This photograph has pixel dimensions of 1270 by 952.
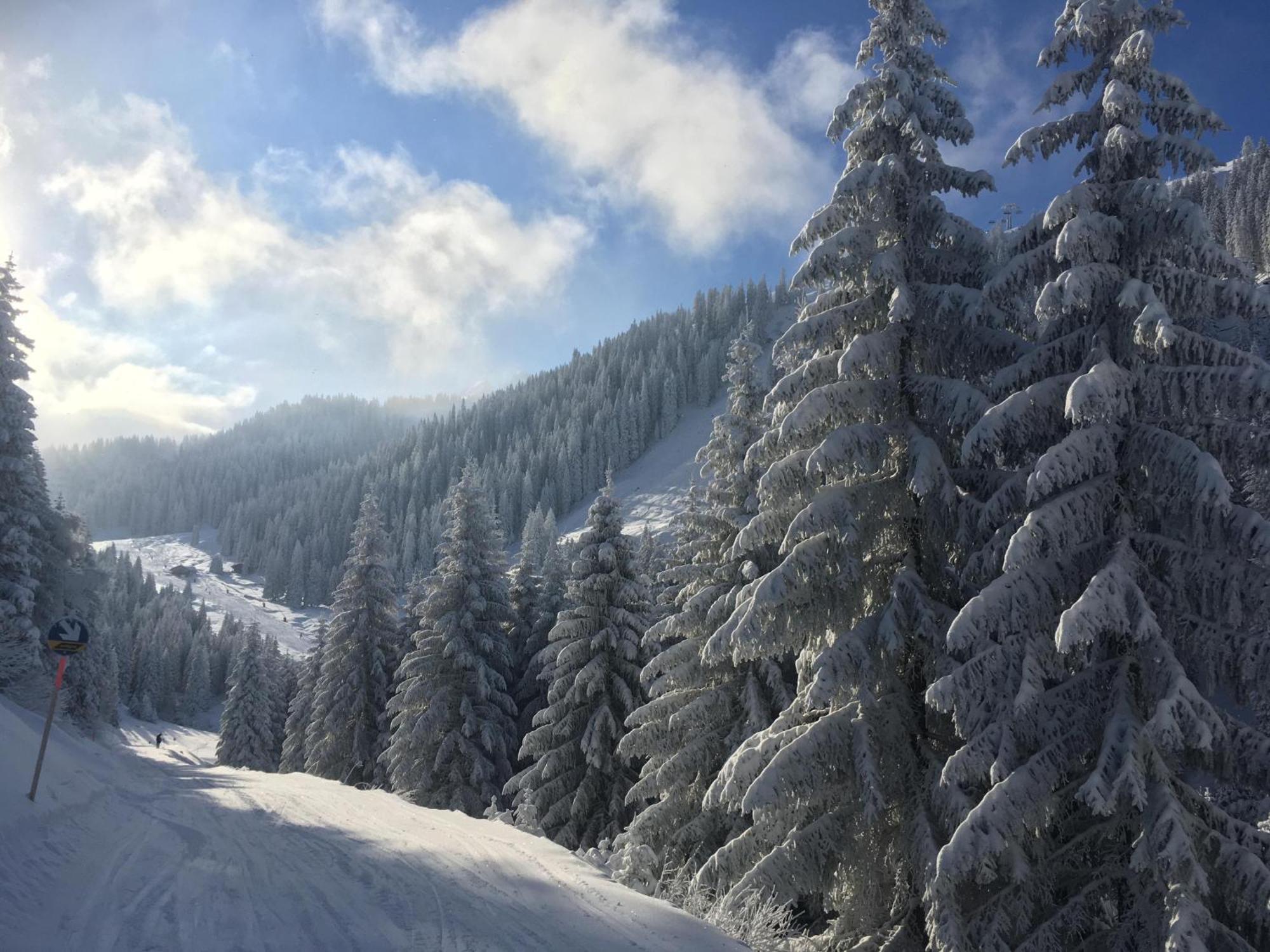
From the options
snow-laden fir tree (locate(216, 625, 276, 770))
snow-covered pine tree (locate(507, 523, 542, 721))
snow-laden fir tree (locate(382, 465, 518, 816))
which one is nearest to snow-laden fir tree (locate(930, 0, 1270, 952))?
snow-laden fir tree (locate(382, 465, 518, 816))

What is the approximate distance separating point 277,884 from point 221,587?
541 ft

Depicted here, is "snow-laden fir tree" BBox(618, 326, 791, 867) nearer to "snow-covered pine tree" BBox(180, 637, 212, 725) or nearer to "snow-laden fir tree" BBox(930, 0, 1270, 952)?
"snow-laden fir tree" BBox(930, 0, 1270, 952)

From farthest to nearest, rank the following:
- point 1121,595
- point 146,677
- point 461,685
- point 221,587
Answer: point 221,587
point 146,677
point 461,685
point 1121,595

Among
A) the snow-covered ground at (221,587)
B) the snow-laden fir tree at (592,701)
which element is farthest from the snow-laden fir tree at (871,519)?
the snow-covered ground at (221,587)

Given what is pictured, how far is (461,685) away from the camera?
27812mm

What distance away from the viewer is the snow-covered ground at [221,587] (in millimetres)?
120062

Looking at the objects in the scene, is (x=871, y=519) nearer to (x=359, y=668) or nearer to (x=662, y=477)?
(x=359, y=668)

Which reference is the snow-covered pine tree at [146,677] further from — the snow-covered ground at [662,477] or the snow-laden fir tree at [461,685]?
the snow-laden fir tree at [461,685]

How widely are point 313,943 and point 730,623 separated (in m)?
6.47

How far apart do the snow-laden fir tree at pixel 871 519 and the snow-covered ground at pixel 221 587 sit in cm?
9888

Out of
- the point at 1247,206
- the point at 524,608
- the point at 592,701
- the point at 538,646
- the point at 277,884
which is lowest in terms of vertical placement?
the point at 277,884

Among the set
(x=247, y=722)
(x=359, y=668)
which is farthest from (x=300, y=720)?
(x=359, y=668)

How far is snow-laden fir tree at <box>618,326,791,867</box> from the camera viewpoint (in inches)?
658

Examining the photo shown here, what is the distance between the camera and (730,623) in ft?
35.3
